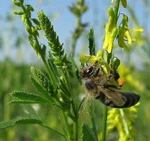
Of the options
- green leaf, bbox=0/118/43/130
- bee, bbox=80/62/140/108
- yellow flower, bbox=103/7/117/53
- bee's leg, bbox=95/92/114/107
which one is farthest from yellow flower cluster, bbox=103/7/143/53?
green leaf, bbox=0/118/43/130

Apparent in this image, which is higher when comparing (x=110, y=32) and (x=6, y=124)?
(x=110, y=32)

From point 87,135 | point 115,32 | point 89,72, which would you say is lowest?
point 87,135

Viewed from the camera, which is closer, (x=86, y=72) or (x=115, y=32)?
(x=115, y=32)

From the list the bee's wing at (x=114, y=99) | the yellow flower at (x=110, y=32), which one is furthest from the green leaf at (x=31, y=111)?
the yellow flower at (x=110, y=32)

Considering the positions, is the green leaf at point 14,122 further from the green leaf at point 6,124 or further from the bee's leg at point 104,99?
the bee's leg at point 104,99

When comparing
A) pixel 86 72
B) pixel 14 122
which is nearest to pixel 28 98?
pixel 14 122

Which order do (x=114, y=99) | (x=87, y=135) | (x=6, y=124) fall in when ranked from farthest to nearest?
1. (x=114, y=99)
2. (x=6, y=124)
3. (x=87, y=135)

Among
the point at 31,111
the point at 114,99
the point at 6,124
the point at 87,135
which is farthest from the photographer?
the point at 31,111

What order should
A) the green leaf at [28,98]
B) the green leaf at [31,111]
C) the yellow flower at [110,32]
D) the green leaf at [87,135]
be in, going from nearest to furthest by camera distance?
1. the green leaf at [87,135]
2. the yellow flower at [110,32]
3. the green leaf at [28,98]
4. the green leaf at [31,111]

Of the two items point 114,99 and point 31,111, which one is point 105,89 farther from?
point 31,111

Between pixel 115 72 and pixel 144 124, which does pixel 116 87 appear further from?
pixel 144 124
